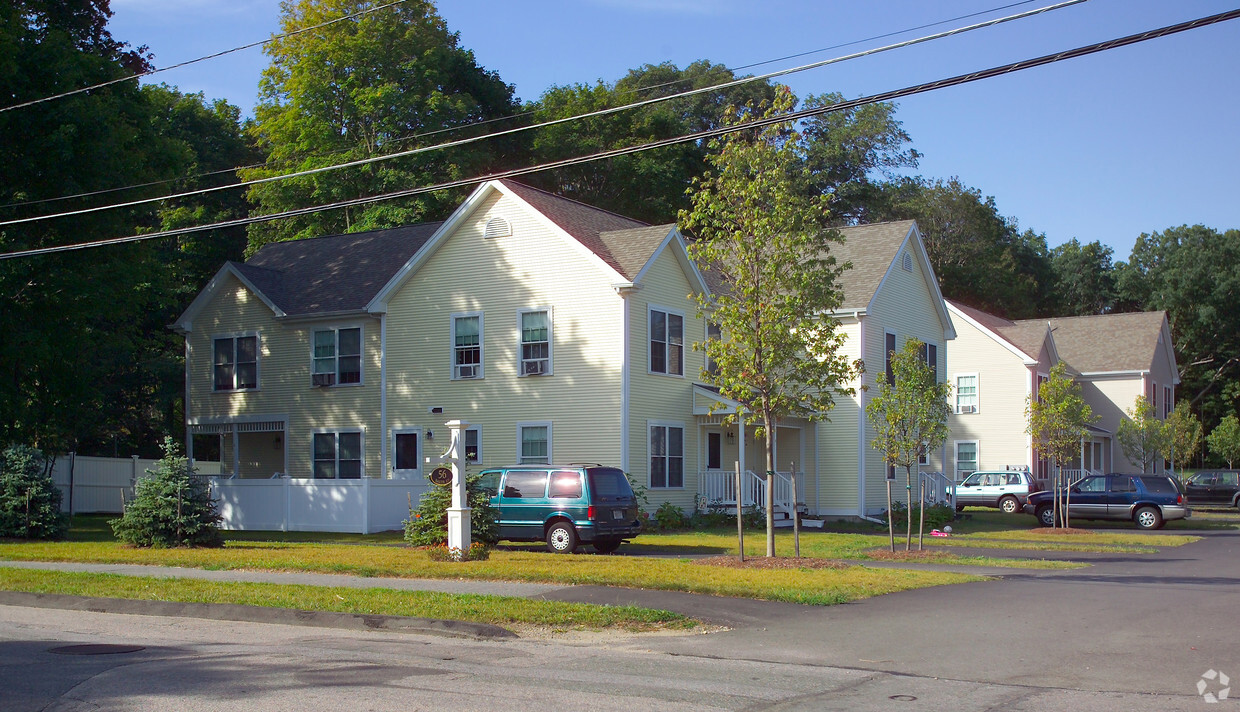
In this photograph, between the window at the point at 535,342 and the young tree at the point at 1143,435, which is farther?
the young tree at the point at 1143,435

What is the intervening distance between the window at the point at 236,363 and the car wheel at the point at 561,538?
16438mm

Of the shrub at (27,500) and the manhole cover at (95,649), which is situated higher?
the shrub at (27,500)

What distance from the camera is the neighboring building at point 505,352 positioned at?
29.3 m

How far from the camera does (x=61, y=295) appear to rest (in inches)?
1160

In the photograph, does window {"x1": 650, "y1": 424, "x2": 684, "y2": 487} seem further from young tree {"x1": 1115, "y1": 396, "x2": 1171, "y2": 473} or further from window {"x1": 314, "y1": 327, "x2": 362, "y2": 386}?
young tree {"x1": 1115, "y1": 396, "x2": 1171, "y2": 473}

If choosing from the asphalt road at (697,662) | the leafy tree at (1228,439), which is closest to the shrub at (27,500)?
the asphalt road at (697,662)

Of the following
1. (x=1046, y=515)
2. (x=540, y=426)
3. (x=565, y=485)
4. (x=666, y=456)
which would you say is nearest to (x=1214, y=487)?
(x=1046, y=515)

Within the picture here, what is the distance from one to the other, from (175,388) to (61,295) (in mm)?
16982

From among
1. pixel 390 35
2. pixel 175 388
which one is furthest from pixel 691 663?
pixel 390 35

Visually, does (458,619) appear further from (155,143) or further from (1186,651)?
(155,143)

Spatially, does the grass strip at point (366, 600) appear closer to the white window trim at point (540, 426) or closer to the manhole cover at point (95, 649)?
the manhole cover at point (95, 649)

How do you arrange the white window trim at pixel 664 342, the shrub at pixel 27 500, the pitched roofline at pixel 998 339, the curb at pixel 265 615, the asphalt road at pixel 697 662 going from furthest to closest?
the pitched roofline at pixel 998 339
the white window trim at pixel 664 342
the shrub at pixel 27 500
the curb at pixel 265 615
the asphalt road at pixel 697 662

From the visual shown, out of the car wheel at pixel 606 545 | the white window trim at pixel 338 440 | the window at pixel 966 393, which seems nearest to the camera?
the car wheel at pixel 606 545

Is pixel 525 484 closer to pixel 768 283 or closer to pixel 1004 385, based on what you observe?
pixel 768 283
